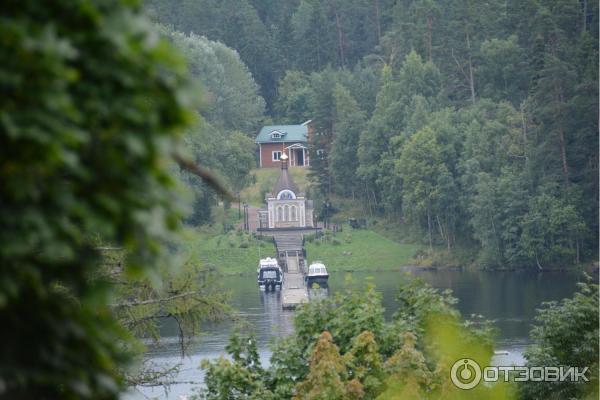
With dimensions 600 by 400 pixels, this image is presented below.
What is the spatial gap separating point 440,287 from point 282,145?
29.6 m

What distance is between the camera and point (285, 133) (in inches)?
2886

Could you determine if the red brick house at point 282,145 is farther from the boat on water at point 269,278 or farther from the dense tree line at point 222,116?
the boat on water at point 269,278

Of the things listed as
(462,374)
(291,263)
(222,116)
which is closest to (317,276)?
(291,263)

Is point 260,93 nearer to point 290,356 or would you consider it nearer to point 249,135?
point 249,135

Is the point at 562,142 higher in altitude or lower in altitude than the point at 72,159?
higher

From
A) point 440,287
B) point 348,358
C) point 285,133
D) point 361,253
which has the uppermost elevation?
point 285,133

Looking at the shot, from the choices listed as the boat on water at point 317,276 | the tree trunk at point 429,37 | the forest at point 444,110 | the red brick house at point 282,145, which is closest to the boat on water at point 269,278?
the boat on water at point 317,276

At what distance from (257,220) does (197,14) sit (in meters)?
27.3

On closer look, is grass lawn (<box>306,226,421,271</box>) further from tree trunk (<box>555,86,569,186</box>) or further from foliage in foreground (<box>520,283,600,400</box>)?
foliage in foreground (<box>520,283,600,400</box>)

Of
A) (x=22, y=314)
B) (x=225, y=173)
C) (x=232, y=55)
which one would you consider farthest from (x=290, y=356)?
(x=232, y=55)

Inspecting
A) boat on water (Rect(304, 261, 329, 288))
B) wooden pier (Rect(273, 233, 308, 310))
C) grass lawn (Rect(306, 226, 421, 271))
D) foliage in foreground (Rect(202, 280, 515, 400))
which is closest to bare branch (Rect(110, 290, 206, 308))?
foliage in foreground (Rect(202, 280, 515, 400))

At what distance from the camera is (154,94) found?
3.11 m

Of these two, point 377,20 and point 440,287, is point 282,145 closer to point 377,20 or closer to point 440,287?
point 377,20

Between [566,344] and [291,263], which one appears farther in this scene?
[291,263]
